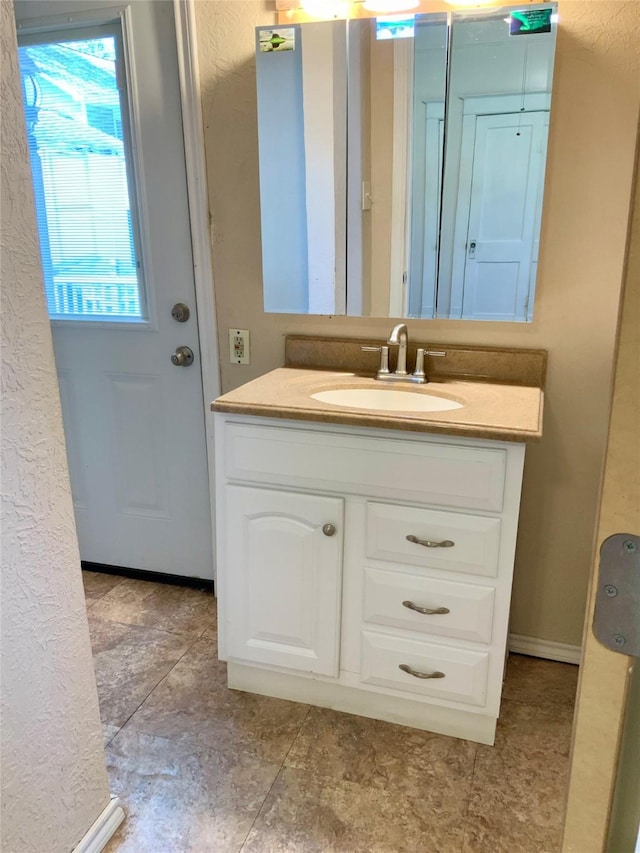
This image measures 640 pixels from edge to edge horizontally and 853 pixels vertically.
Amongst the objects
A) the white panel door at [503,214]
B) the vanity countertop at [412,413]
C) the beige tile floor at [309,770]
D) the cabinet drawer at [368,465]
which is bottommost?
the beige tile floor at [309,770]

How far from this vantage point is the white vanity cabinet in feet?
4.68

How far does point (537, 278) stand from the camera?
167 centimetres

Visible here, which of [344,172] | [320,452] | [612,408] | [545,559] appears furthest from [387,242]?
[612,408]

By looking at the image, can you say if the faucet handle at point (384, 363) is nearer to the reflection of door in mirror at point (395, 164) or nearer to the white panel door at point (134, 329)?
the reflection of door in mirror at point (395, 164)

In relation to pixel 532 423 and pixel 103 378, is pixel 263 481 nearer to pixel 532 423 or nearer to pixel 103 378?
pixel 532 423

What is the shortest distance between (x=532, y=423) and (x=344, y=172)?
0.90m

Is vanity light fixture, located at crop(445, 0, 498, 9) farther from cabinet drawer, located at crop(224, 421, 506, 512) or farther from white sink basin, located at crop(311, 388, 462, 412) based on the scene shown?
cabinet drawer, located at crop(224, 421, 506, 512)

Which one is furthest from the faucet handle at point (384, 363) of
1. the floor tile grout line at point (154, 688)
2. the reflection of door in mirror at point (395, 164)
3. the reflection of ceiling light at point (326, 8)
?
the floor tile grout line at point (154, 688)

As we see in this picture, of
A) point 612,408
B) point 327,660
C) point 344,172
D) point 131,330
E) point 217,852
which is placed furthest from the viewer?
point 131,330

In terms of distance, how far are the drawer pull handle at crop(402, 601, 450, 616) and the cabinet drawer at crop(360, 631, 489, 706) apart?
0.09 metres

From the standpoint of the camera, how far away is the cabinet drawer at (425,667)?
4.98 feet

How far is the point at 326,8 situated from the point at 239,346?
0.95m

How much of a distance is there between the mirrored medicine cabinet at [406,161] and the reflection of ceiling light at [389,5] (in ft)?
0.09

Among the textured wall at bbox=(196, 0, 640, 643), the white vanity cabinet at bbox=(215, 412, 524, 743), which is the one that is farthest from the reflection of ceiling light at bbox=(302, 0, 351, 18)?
the white vanity cabinet at bbox=(215, 412, 524, 743)
